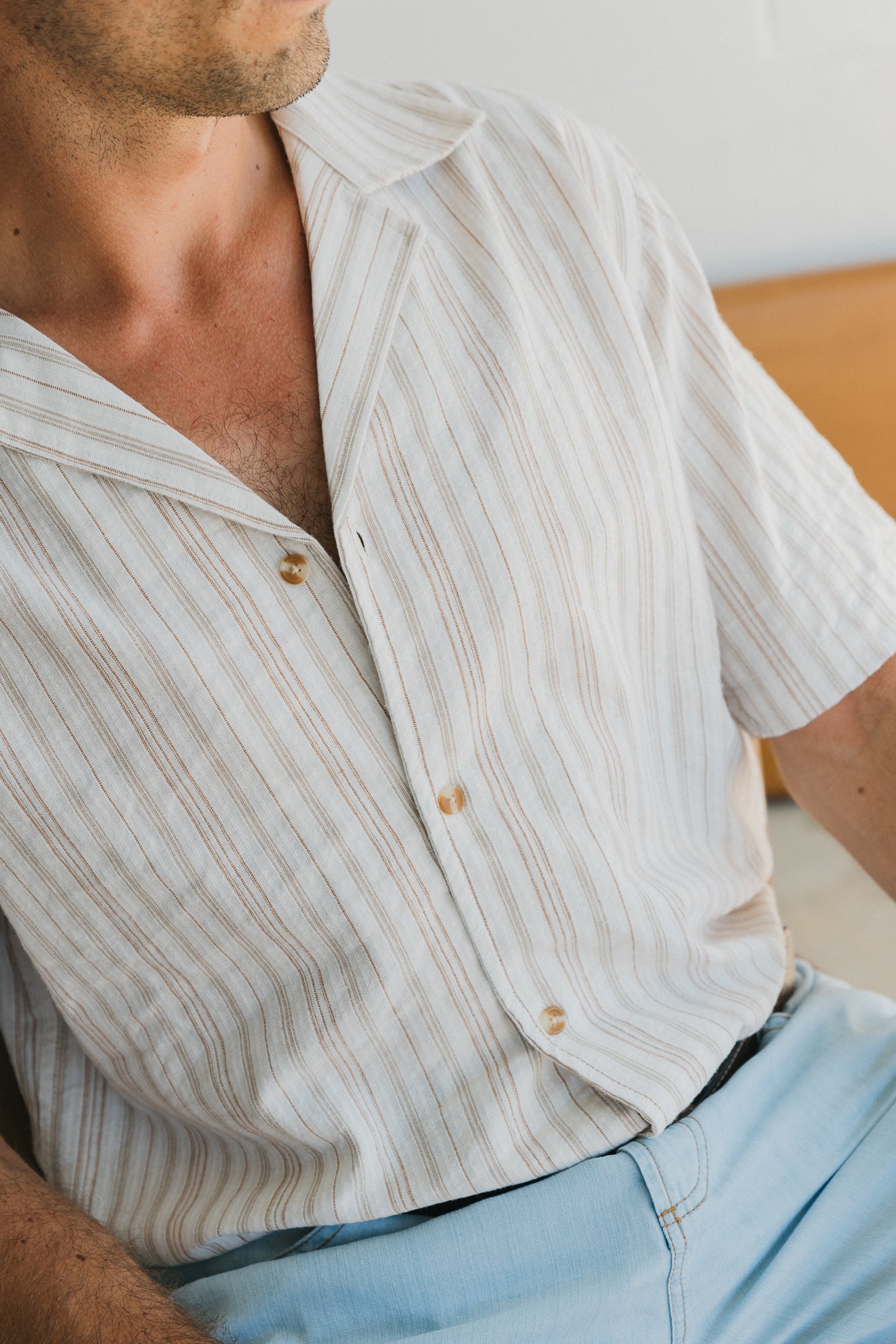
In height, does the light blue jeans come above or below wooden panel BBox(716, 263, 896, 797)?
below

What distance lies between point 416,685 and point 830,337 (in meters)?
0.88

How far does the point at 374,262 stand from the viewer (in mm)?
749

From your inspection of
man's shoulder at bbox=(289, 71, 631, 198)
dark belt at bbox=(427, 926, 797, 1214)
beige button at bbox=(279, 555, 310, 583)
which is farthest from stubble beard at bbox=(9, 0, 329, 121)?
dark belt at bbox=(427, 926, 797, 1214)

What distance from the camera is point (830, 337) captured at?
4.35ft

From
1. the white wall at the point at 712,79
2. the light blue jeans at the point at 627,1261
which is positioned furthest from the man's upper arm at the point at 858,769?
the white wall at the point at 712,79

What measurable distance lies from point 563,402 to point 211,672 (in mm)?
284

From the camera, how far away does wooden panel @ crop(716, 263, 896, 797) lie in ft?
4.34

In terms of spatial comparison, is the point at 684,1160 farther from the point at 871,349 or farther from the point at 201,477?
the point at 871,349

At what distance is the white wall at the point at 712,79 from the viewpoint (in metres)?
1.23

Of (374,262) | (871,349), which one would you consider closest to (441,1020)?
(374,262)

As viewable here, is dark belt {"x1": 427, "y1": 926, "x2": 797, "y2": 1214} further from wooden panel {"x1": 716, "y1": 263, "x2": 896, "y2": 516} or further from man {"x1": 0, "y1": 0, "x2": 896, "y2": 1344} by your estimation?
wooden panel {"x1": 716, "y1": 263, "x2": 896, "y2": 516}

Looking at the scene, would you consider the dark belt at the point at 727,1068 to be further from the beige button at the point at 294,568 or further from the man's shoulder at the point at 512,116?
the man's shoulder at the point at 512,116

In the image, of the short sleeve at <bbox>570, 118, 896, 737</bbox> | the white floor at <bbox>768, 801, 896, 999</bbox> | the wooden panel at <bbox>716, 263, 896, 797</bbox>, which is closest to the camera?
the short sleeve at <bbox>570, 118, 896, 737</bbox>

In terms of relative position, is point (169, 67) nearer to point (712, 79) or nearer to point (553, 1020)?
point (553, 1020)
